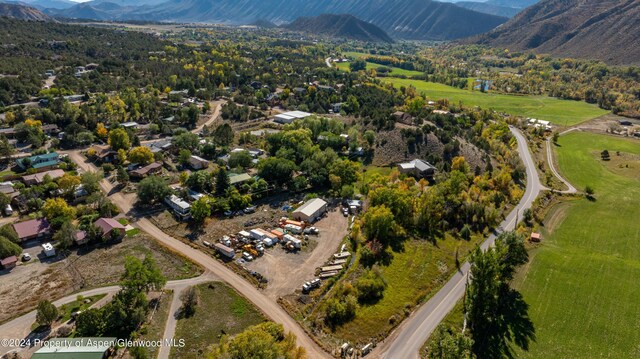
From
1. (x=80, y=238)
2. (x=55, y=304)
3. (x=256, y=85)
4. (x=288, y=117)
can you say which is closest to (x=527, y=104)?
(x=288, y=117)

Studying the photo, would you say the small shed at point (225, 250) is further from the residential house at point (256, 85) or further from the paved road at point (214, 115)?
the residential house at point (256, 85)

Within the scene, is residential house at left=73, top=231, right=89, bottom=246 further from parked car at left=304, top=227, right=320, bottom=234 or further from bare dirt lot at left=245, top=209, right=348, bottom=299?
parked car at left=304, top=227, right=320, bottom=234

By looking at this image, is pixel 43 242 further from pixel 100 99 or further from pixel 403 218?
pixel 100 99

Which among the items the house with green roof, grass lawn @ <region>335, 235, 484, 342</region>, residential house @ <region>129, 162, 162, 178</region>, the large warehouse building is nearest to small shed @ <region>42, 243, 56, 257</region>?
the house with green roof

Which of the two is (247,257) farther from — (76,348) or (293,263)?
(76,348)

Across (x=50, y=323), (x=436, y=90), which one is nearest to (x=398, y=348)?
(x=50, y=323)

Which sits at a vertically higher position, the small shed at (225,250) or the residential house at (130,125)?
the small shed at (225,250)

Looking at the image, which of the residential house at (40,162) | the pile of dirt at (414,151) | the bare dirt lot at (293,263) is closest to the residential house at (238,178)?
the bare dirt lot at (293,263)
